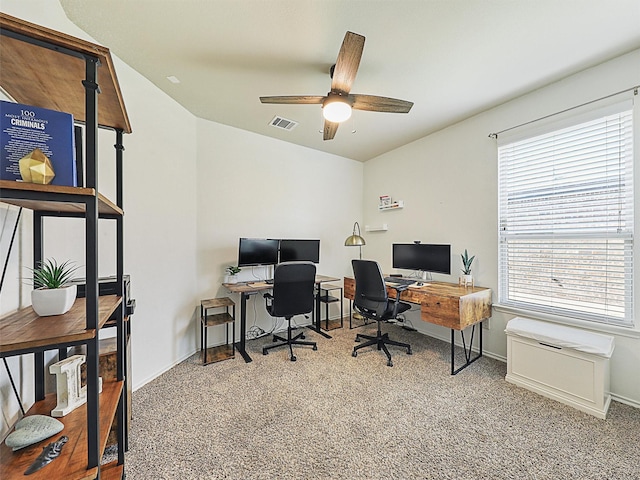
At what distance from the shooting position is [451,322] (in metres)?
2.50

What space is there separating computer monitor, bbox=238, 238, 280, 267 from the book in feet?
7.70

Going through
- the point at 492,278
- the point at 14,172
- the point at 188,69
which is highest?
the point at 188,69

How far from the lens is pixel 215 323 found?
2820 millimetres

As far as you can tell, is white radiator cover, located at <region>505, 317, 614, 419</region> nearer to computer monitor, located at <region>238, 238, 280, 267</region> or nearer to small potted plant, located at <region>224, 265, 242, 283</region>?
computer monitor, located at <region>238, 238, 280, 267</region>

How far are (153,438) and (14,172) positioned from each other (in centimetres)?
180

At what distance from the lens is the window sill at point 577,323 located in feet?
6.77

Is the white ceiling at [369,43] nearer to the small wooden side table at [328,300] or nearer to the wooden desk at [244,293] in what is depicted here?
the wooden desk at [244,293]

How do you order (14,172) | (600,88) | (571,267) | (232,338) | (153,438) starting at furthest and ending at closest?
(232,338) < (571,267) < (600,88) < (153,438) < (14,172)

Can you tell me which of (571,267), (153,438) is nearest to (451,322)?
(571,267)

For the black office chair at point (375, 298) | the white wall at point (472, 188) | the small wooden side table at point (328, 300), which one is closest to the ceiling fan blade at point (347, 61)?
the black office chair at point (375, 298)

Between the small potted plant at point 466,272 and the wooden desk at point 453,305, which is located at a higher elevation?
the small potted plant at point 466,272

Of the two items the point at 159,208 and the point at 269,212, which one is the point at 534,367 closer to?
the point at 269,212

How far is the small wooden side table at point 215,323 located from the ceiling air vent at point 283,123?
7.44 feet

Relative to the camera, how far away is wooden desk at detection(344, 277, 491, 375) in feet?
8.18
